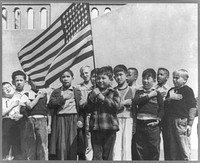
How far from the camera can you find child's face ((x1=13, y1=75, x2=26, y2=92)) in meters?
6.15

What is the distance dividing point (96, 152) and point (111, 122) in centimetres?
51

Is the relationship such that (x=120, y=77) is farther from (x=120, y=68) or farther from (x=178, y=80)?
(x=178, y=80)

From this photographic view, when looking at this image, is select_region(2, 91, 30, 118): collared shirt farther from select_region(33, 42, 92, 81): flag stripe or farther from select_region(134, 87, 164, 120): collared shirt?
select_region(134, 87, 164, 120): collared shirt

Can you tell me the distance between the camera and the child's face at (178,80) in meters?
6.01

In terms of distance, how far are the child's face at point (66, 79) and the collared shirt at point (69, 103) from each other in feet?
0.21

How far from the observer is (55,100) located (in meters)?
6.09

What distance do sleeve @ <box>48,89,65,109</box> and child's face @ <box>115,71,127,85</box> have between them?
89 centimetres

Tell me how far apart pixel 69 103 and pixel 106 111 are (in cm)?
58

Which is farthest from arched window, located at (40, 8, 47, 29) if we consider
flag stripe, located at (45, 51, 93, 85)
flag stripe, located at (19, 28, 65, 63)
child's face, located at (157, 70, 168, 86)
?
child's face, located at (157, 70, 168, 86)

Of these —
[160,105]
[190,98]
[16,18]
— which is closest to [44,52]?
[16,18]

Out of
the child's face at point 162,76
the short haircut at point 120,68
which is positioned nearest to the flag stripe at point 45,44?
the short haircut at point 120,68

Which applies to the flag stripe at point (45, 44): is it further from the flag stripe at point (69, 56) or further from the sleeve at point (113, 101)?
the sleeve at point (113, 101)

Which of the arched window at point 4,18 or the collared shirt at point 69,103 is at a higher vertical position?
the arched window at point 4,18

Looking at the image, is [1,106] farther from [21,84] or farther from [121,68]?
[121,68]
